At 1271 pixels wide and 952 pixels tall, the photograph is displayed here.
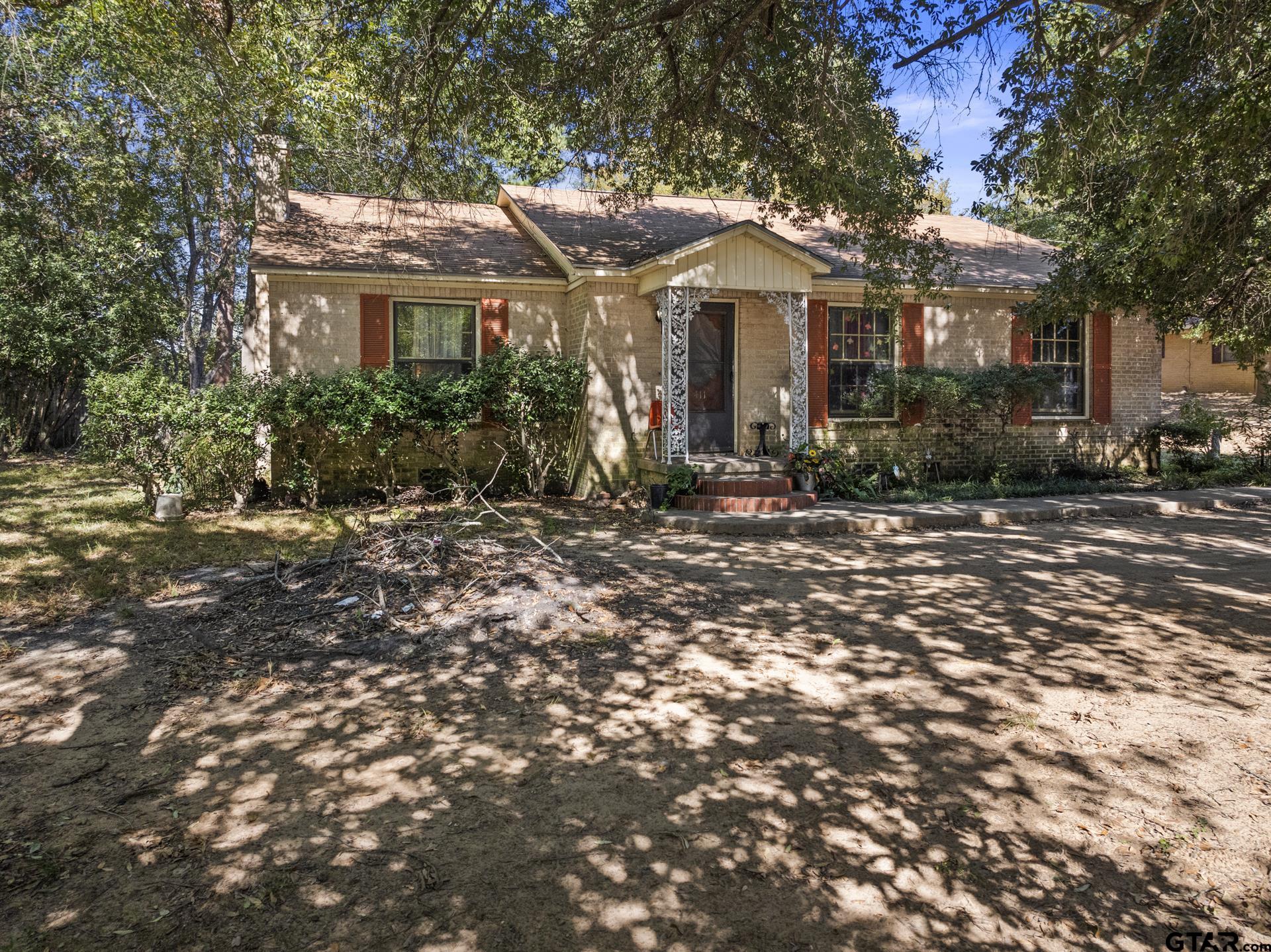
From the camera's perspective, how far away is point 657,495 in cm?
1049

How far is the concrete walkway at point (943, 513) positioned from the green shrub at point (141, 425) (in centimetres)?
601

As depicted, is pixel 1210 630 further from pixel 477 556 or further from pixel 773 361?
pixel 773 361

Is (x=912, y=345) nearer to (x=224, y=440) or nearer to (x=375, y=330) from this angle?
(x=375, y=330)

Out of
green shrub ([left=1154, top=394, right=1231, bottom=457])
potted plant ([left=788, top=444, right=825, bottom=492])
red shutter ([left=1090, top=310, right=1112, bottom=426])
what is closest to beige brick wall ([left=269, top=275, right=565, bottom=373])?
potted plant ([left=788, top=444, right=825, bottom=492])

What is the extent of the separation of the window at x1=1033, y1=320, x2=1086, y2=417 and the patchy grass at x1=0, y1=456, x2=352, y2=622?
1192cm

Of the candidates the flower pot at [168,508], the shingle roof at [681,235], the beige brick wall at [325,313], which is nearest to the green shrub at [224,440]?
the flower pot at [168,508]

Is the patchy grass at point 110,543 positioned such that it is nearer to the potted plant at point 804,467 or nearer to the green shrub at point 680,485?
the green shrub at point 680,485

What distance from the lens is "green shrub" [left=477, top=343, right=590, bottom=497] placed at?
11117 millimetres

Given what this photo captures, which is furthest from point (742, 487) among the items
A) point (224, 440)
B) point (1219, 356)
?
point (1219, 356)

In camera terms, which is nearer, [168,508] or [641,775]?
[641,775]

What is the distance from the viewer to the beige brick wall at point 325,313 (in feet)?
37.1

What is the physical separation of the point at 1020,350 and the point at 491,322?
8957 mm

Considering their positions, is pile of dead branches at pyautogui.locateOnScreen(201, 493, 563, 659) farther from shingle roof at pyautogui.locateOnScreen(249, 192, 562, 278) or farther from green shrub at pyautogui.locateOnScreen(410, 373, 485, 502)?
shingle roof at pyautogui.locateOnScreen(249, 192, 562, 278)

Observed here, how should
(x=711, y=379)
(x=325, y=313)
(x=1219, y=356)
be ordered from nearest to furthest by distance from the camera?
(x=325, y=313) < (x=711, y=379) < (x=1219, y=356)
